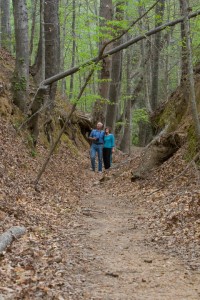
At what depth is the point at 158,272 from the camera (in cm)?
505

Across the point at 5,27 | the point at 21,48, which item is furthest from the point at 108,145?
the point at 5,27

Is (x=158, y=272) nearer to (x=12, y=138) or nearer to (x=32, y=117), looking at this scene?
(x=12, y=138)

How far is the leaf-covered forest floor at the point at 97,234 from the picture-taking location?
4.50m

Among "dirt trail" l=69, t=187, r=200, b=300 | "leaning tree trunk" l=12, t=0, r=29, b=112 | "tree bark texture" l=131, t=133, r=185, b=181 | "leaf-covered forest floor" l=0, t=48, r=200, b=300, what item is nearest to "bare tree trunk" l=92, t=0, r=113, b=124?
"leaning tree trunk" l=12, t=0, r=29, b=112

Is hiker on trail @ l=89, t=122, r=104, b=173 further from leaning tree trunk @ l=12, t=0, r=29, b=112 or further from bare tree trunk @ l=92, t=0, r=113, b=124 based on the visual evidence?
leaning tree trunk @ l=12, t=0, r=29, b=112

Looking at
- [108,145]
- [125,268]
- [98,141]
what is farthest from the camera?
[108,145]

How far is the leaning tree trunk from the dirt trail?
6.06m

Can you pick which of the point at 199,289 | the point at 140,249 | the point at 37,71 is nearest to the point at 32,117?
the point at 37,71

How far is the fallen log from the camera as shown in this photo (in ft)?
17.7

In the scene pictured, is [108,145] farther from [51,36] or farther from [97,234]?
[97,234]

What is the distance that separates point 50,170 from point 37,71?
684 cm

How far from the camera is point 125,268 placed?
17.1 feet

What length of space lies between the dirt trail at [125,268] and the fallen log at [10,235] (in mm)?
975

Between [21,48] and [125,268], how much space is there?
9.14m
